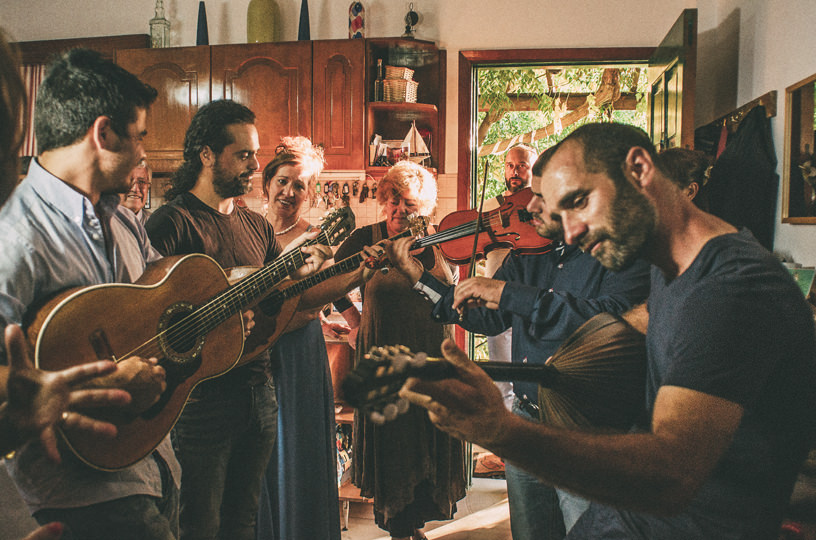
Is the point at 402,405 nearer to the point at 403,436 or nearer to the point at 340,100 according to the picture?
the point at 403,436

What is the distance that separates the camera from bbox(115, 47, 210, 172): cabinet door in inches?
149

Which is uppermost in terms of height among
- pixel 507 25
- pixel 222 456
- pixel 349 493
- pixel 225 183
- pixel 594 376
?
pixel 507 25

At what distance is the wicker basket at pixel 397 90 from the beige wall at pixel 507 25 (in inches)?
13.0

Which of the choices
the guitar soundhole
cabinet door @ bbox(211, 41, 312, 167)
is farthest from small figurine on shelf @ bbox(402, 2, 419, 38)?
the guitar soundhole

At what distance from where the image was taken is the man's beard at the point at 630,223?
105cm

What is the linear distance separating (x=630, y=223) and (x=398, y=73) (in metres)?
2.86

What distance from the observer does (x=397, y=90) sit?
3613 mm

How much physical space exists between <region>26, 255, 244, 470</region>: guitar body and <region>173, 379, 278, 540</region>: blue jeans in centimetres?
23

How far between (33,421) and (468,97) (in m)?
3.41

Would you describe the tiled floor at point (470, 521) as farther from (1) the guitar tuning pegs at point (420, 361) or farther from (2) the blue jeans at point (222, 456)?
(1) the guitar tuning pegs at point (420, 361)

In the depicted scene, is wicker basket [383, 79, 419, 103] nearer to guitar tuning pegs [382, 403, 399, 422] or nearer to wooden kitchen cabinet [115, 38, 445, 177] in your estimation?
wooden kitchen cabinet [115, 38, 445, 177]

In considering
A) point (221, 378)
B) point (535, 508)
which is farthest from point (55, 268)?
point (535, 508)

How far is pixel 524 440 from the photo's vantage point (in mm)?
816

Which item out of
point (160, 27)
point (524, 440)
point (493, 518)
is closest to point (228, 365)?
point (524, 440)
